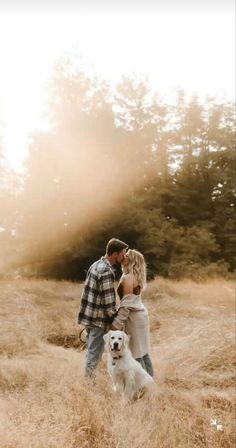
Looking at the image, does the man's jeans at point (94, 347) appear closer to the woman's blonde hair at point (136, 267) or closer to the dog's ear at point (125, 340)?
the dog's ear at point (125, 340)

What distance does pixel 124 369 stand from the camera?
16.8 feet

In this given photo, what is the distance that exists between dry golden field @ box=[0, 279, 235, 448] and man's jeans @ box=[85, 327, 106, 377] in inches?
7.6

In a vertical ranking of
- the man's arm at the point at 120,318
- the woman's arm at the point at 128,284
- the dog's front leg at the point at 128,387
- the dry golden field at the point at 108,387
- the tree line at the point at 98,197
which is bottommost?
the dry golden field at the point at 108,387

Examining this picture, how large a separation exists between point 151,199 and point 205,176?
5582 mm

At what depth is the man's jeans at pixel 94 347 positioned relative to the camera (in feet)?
18.7

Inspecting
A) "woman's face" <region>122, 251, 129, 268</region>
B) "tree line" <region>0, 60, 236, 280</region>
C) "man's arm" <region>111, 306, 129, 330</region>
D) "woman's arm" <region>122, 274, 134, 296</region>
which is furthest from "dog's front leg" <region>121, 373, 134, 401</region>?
"tree line" <region>0, 60, 236, 280</region>

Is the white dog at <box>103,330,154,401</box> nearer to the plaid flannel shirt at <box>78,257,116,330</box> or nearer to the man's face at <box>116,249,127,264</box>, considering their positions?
the plaid flannel shirt at <box>78,257,116,330</box>

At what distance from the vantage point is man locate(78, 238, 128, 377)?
5.61 meters

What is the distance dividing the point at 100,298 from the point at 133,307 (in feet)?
1.38

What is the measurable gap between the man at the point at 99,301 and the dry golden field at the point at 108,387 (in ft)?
1.36

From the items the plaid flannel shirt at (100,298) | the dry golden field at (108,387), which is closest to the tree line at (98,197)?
the dry golden field at (108,387)

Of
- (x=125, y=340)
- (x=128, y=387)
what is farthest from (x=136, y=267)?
(x=128, y=387)

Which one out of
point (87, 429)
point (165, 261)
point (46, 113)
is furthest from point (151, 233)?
point (87, 429)

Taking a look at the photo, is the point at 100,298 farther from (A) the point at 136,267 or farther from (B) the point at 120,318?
(A) the point at 136,267
